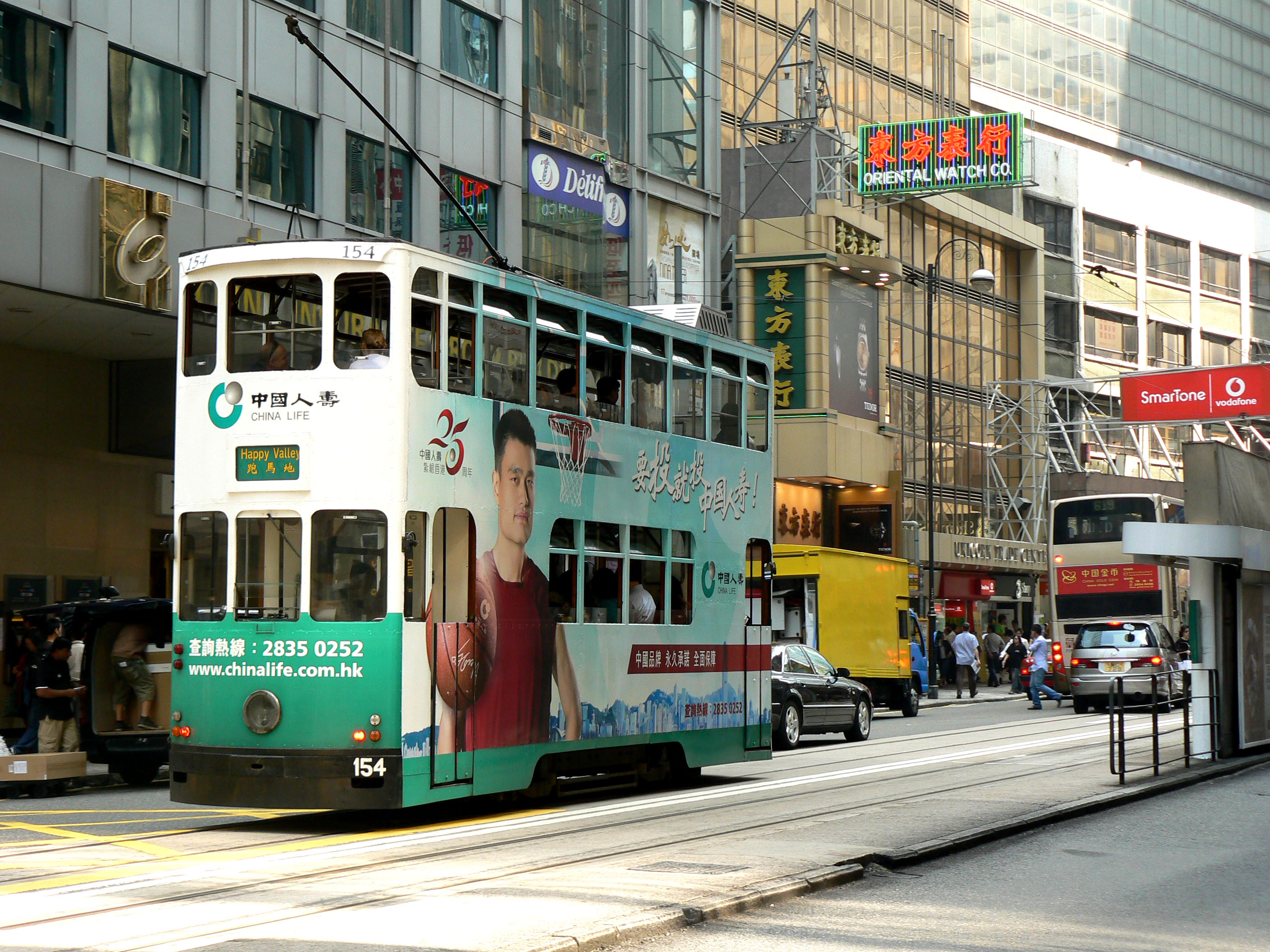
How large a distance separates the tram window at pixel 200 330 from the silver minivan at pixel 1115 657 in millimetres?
21564

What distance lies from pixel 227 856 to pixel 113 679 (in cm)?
709

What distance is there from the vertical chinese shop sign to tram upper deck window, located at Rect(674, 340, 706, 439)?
26.7 meters

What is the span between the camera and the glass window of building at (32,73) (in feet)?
71.4

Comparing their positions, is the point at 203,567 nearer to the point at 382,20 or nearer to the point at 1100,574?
the point at 382,20

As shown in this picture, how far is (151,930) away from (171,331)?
646 inches

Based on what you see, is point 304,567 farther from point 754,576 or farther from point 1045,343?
point 1045,343

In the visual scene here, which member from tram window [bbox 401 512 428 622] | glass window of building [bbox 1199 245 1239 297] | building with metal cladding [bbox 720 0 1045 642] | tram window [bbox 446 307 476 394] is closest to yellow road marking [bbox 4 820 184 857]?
tram window [bbox 401 512 428 622]

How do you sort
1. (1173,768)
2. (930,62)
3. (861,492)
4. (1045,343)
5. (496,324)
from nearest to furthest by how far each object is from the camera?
(496,324), (1173,768), (861,492), (930,62), (1045,343)

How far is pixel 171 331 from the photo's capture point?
2364cm

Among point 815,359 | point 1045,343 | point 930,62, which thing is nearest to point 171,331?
point 815,359

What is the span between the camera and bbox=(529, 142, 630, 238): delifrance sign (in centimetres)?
3275

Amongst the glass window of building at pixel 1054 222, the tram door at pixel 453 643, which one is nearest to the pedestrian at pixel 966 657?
the tram door at pixel 453 643

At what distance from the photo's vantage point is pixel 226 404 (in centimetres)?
1317

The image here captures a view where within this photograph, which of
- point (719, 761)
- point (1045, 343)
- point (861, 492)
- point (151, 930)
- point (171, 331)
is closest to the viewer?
point (151, 930)
